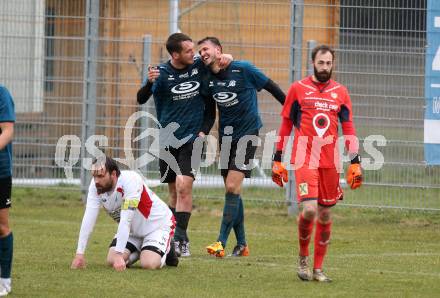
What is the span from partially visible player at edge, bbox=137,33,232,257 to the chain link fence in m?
4.64

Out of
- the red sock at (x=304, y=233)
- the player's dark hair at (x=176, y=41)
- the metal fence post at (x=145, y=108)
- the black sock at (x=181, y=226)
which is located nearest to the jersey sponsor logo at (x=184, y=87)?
the player's dark hair at (x=176, y=41)

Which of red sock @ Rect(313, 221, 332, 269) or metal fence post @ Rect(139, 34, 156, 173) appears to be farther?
metal fence post @ Rect(139, 34, 156, 173)

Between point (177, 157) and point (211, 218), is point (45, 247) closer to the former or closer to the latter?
point (177, 157)

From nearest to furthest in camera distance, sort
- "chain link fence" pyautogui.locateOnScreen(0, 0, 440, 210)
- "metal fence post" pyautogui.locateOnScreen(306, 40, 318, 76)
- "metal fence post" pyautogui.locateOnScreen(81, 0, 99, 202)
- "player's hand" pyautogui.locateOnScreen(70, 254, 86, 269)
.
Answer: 1. "player's hand" pyautogui.locateOnScreen(70, 254, 86, 269)
2. "chain link fence" pyautogui.locateOnScreen(0, 0, 440, 210)
3. "metal fence post" pyautogui.locateOnScreen(306, 40, 318, 76)
4. "metal fence post" pyautogui.locateOnScreen(81, 0, 99, 202)

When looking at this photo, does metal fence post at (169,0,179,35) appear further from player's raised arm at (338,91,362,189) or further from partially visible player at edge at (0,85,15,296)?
partially visible player at edge at (0,85,15,296)

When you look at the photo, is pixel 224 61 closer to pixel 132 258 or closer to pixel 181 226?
pixel 181 226

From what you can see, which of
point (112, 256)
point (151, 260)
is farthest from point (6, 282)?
point (151, 260)

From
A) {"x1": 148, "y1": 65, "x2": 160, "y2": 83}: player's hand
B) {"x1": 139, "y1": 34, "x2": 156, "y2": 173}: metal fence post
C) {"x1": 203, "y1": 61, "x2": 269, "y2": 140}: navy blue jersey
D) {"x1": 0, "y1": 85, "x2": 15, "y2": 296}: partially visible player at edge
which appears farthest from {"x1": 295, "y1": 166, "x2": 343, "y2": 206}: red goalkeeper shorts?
{"x1": 139, "y1": 34, "x2": 156, "y2": 173}: metal fence post

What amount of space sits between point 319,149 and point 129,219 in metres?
1.86

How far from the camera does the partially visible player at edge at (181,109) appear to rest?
11705mm

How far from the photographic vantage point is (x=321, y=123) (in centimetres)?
955

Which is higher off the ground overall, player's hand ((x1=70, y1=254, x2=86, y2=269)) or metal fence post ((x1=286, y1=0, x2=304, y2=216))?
metal fence post ((x1=286, y1=0, x2=304, y2=216))

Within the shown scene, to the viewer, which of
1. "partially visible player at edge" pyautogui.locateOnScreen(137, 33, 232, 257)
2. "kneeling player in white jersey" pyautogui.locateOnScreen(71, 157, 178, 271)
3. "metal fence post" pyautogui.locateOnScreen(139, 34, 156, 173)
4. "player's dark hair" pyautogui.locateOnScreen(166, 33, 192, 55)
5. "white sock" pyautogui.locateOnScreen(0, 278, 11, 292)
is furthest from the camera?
"metal fence post" pyautogui.locateOnScreen(139, 34, 156, 173)

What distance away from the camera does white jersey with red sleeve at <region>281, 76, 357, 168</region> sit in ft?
31.2
